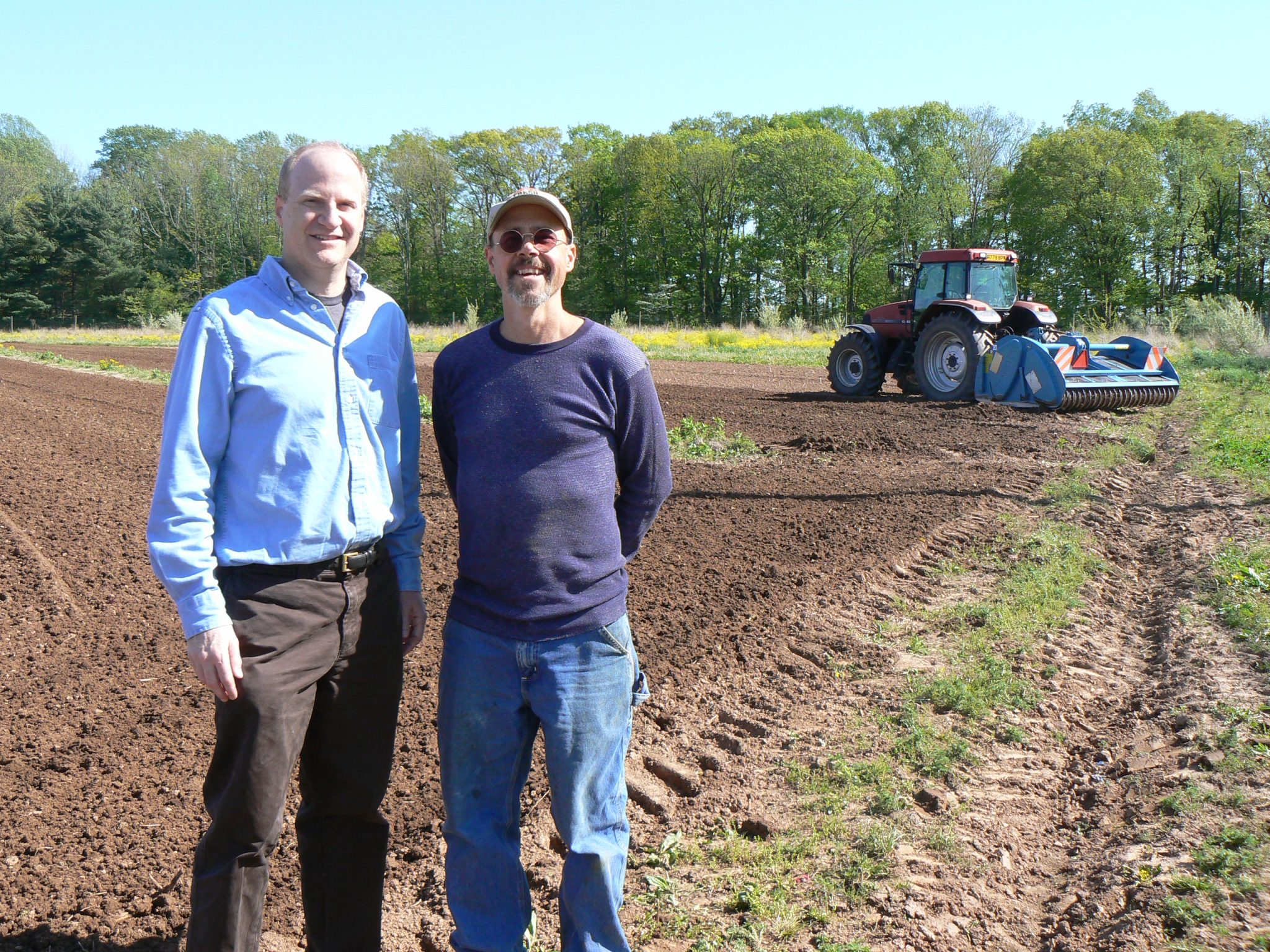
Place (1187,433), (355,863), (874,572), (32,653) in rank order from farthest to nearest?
(1187,433) < (874,572) < (32,653) < (355,863)

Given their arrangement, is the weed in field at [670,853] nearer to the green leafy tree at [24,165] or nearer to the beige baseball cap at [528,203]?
the beige baseball cap at [528,203]

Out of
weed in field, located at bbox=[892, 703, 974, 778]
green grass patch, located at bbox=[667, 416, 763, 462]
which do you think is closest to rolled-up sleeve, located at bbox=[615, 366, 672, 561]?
weed in field, located at bbox=[892, 703, 974, 778]

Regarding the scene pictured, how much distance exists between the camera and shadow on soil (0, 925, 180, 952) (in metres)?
2.62

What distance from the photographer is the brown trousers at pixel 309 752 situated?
2.13 meters

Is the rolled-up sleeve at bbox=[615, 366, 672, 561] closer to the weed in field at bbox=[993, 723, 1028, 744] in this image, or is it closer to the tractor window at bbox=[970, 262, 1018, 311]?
the weed in field at bbox=[993, 723, 1028, 744]

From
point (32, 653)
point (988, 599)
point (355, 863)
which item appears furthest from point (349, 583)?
point (988, 599)

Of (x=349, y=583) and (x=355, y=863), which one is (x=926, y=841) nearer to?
(x=355, y=863)

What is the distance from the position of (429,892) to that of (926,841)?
1652 millimetres

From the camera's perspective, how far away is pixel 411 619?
256cm

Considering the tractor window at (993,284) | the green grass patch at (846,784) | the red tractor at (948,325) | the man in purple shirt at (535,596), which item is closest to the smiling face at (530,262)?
the man in purple shirt at (535,596)

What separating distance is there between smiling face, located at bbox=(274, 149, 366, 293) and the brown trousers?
2.32 feet

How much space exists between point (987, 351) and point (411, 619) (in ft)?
43.2

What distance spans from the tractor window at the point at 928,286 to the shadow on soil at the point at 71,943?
14351 millimetres

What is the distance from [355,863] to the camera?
245 centimetres
